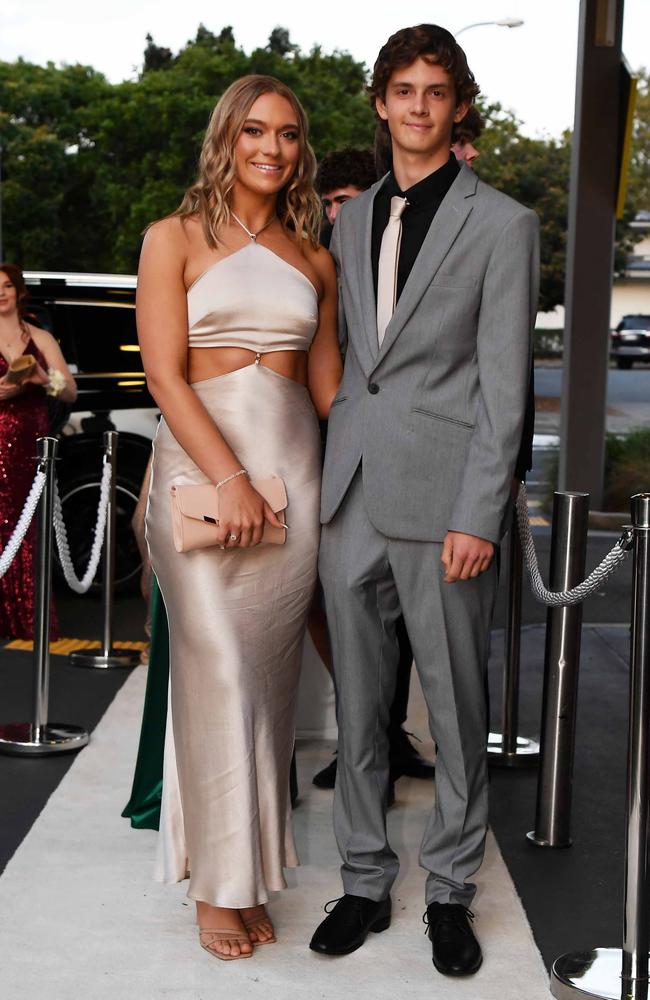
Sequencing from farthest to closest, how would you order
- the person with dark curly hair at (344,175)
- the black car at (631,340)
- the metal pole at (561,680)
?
the black car at (631,340), the person with dark curly hair at (344,175), the metal pole at (561,680)

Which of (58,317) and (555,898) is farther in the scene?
(58,317)

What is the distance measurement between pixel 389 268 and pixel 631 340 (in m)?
11.1

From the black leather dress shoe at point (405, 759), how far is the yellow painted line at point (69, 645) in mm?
2538

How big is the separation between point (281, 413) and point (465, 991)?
1557 mm

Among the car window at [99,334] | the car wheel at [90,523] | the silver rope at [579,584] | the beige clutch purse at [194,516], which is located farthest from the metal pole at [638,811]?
the car window at [99,334]

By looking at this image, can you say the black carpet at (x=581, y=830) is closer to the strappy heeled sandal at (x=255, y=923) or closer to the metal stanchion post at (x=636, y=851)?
the metal stanchion post at (x=636, y=851)

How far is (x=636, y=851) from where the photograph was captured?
3.43 metres

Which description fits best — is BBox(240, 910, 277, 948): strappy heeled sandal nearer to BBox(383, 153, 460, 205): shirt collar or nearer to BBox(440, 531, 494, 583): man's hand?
BBox(440, 531, 494, 583): man's hand

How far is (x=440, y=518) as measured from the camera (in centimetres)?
348

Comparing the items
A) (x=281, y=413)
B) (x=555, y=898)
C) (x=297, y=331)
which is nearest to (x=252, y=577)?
(x=281, y=413)

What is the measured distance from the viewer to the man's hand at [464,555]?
3.39m

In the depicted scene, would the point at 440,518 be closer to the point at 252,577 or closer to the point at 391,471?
the point at 391,471

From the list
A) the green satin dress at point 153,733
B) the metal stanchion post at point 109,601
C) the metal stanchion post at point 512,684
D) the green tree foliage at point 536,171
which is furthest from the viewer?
the green tree foliage at point 536,171

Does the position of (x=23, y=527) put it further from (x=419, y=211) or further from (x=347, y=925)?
(x=419, y=211)
